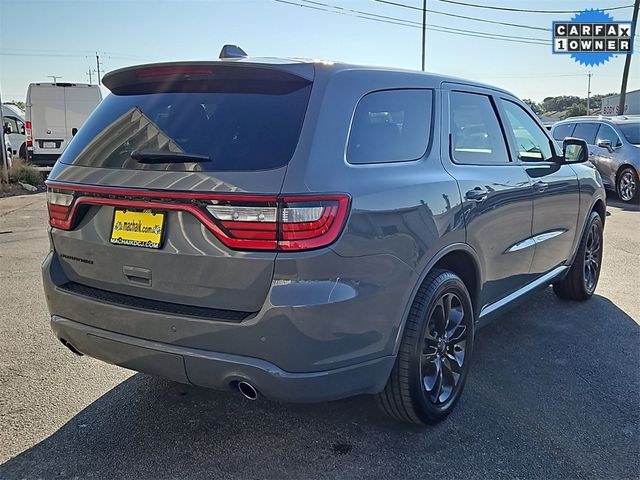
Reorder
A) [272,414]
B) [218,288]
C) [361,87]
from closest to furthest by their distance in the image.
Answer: [218,288], [361,87], [272,414]

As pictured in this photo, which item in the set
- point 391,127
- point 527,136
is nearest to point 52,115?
point 527,136

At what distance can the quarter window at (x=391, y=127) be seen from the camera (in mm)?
2562

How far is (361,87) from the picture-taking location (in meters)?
2.64

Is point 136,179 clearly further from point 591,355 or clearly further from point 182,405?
point 591,355

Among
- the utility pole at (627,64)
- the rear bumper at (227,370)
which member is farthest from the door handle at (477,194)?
the utility pole at (627,64)

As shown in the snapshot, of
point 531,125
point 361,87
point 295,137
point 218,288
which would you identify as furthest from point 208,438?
point 531,125

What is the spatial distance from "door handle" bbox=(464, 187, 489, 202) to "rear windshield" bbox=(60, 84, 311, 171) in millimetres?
1137

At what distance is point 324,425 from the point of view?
2.97m

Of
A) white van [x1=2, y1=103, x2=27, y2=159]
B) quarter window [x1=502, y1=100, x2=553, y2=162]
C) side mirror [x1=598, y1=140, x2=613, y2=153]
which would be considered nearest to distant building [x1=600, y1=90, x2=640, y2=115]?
side mirror [x1=598, y1=140, x2=613, y2=153]

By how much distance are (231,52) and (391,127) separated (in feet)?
3.34

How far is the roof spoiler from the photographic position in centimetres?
310

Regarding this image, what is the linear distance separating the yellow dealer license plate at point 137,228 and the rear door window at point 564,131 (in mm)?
11830

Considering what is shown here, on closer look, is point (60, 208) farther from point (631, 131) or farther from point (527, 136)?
point (631, 131)

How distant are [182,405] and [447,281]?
5.18ft
